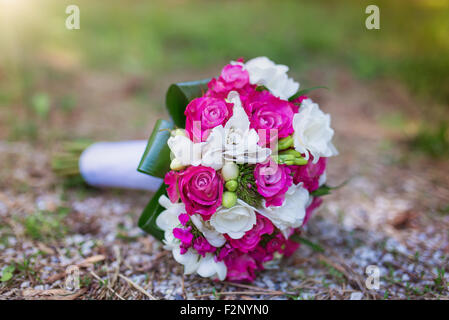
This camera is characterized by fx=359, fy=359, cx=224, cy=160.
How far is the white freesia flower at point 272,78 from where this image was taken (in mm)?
1437

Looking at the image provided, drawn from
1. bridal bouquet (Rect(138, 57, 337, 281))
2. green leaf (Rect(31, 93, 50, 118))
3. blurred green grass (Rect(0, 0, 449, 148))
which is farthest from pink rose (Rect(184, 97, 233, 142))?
blurred green grass (Rect(0, 0, 449, 148))

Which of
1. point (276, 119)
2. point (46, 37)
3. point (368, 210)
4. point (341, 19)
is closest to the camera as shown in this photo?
point (276, 119)

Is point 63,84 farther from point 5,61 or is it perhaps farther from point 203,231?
point 203,231

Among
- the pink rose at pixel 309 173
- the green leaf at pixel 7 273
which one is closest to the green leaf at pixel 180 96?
the pink rose at pixel 309 173

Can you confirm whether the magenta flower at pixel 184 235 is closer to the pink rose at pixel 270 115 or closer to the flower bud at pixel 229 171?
the flower bud at pixel 229 171

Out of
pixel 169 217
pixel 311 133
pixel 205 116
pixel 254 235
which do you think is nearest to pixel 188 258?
pixel 169 217

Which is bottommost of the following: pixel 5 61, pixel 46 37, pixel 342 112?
→ pixel 342 112

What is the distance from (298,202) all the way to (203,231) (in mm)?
372

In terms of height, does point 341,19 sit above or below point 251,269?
above

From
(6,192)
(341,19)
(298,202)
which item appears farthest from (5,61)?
(341,19)

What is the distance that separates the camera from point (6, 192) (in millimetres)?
2068

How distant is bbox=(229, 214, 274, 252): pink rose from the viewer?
4.35 feet

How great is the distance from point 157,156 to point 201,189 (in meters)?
0.35

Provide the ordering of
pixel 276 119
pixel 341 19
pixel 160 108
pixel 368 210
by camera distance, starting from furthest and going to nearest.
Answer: pixel 341 19
pixel 160 108
pixel 368 210
pixel 276 119
